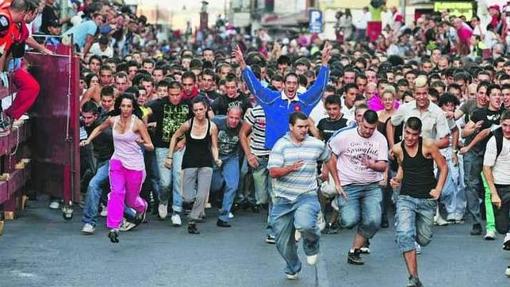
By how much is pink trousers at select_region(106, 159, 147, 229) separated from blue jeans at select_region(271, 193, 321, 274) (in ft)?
8.90

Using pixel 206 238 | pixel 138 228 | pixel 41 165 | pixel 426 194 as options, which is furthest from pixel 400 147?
pixel 41 165

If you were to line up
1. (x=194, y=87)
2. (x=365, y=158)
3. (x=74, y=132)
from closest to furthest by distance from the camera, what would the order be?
1. (x=365, y=158)
2. (x=74, y=132)
3. (x=194, y=87)

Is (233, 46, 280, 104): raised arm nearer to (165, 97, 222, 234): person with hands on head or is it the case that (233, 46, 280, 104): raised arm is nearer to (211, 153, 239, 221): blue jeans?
(165, 97, 222, 234): person with hands on head

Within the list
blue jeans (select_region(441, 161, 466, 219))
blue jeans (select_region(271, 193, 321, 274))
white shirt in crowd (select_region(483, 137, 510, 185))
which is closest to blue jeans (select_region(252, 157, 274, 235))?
blue jeans (select_region(441, 161, 466, 219))

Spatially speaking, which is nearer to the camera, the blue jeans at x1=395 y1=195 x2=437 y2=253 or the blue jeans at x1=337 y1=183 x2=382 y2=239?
the blue jeans at x1=395 y1=195 x2=437 y2=253

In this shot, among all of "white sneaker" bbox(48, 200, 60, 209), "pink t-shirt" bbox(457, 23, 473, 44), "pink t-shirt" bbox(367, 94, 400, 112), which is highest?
"pink t-shirt" bbox(457, 23, 473, 44)

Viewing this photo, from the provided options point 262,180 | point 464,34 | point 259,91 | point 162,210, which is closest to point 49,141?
point 162,210

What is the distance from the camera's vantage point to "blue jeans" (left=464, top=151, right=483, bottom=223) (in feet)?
52.9

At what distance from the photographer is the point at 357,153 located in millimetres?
13609

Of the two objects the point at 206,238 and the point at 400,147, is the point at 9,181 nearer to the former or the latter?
the point at 206,238

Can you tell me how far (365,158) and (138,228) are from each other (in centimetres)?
360

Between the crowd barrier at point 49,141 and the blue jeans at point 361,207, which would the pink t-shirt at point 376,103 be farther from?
the crowd barrier at point 49,141

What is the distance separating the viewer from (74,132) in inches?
628

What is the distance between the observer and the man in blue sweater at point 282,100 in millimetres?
15070
